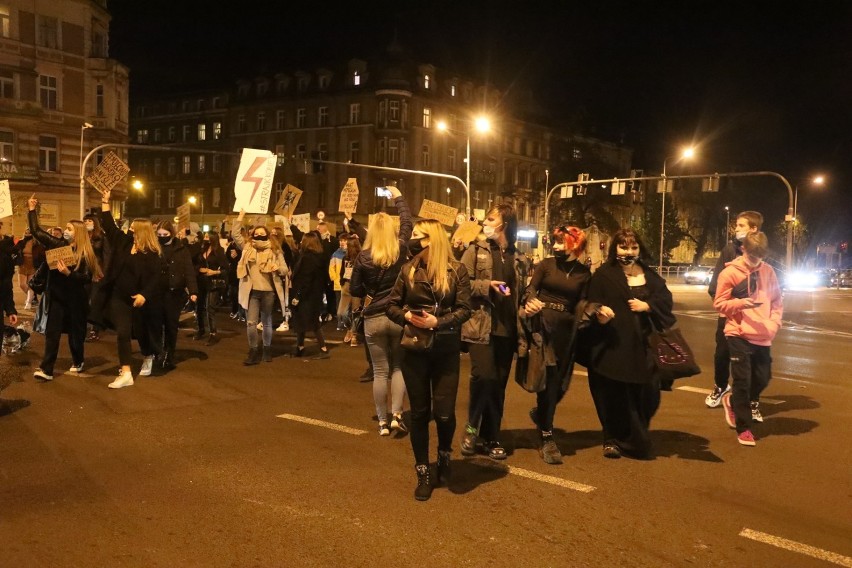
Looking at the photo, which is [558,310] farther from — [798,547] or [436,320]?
[798,547]

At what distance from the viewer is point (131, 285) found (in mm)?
8906

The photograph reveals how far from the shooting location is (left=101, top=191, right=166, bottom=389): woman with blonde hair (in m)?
8.85

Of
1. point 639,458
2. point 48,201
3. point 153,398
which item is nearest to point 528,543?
point 639,458

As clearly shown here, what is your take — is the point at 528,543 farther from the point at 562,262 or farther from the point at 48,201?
the point at 48,201

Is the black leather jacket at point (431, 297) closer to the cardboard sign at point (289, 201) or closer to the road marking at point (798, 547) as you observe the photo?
the road marking at point (798, 547)

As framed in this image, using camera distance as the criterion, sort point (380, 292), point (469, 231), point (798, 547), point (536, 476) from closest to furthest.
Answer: point (798, 547)
point (536, 476)
point (469, 231)
point (380, 292)

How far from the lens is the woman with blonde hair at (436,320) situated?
5234mm

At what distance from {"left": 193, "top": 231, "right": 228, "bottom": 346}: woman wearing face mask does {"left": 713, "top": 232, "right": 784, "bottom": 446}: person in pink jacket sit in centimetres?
865

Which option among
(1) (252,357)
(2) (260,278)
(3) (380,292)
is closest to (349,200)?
(2) (260,278)

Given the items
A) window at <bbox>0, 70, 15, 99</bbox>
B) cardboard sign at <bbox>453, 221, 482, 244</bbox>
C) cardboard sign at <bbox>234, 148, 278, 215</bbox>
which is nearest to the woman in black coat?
cardboard sign at <bbox>234, 148, 278, 215</bbox>

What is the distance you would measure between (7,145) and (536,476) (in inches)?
1728

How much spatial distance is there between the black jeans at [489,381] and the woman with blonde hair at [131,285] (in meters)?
4.67

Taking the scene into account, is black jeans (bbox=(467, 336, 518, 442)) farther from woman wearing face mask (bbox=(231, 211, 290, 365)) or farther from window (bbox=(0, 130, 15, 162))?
window (bbox=(0, 130, 15, 162))

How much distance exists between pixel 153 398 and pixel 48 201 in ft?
131
